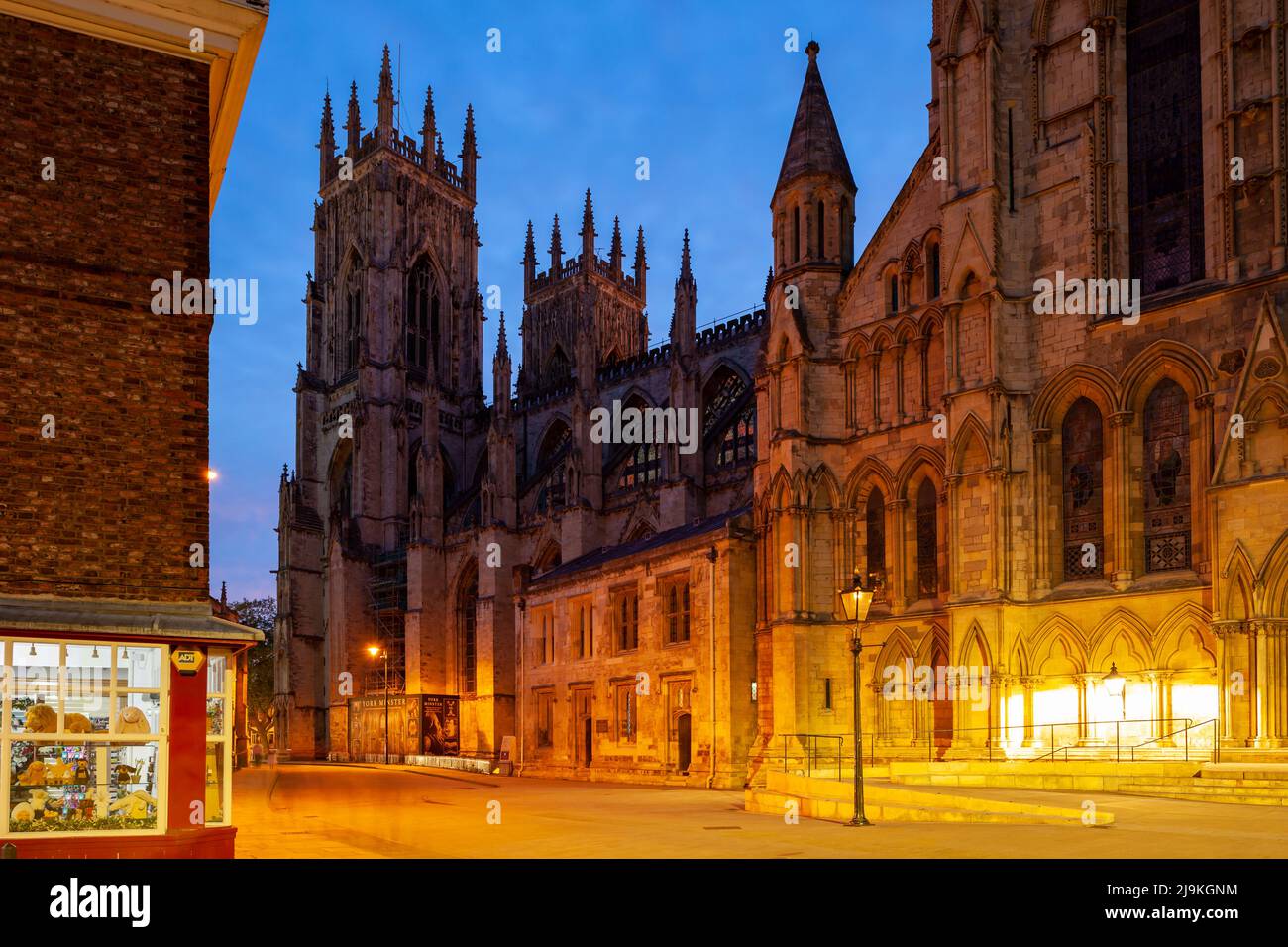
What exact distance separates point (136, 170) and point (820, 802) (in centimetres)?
1371

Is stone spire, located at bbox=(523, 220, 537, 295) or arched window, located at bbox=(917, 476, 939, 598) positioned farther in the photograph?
stone spire, located at bbox=(523, 220, 537, 295)

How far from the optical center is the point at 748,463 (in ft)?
171

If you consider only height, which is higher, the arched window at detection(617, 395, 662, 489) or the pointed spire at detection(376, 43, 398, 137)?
the pointed spire at detection(376, 43, 398, 137)

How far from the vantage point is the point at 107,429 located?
42.4 feet

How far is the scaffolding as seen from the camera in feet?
229

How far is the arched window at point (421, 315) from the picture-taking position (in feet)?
259

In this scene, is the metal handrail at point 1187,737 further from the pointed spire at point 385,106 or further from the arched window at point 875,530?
the pointed spire at point 385,106

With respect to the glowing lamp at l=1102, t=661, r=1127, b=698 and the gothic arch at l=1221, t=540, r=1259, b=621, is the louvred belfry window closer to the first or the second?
the gothic arch at l=1221, t=540, r=1259, b=621

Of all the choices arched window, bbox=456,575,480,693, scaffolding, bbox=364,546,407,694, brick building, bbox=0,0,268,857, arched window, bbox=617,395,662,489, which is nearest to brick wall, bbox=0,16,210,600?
brick building, bbox=0,0,268,857

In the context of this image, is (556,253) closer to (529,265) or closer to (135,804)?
(529,265)

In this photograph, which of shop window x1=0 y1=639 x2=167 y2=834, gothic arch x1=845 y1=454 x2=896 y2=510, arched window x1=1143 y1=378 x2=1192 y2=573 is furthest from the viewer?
gothic arch x1=845 y1=454 x2=896 y2=510

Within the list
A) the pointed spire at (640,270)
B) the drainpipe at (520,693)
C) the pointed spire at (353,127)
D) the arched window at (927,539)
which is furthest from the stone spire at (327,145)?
the arched window at (927,539)
